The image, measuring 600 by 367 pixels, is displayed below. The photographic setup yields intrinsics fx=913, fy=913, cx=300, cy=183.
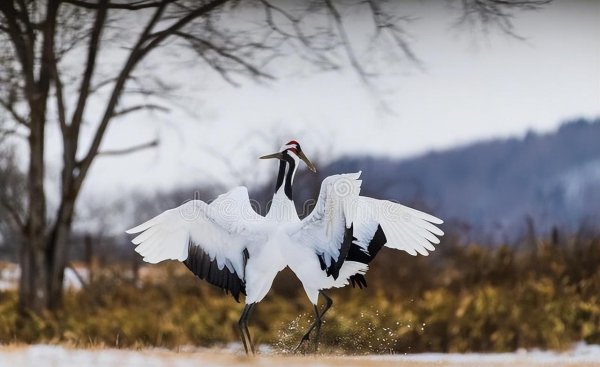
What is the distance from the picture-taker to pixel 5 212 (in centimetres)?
485

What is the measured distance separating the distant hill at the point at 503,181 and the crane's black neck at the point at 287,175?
3.62 ft

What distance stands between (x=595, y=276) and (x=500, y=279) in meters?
0.49

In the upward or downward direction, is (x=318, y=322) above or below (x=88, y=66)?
below

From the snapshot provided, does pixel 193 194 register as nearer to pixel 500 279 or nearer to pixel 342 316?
pixel 342 316

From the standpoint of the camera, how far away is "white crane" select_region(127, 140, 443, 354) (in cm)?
347

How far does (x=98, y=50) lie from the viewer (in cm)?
466

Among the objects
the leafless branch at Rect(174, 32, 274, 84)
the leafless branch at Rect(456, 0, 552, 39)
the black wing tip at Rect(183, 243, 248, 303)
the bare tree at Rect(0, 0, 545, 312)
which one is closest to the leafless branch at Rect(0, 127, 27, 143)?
the bare tree at Rect(0, 0, 545, 312)

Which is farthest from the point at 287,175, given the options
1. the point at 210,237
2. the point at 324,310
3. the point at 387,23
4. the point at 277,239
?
the point at 387,23

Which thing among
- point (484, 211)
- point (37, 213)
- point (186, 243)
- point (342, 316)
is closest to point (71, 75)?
point (37, 213)

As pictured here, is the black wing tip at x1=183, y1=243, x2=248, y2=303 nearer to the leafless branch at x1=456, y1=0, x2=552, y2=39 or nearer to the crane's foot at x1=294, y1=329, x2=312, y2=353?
the crane's foot at x1=294, y1=329, x2=312, y2=353

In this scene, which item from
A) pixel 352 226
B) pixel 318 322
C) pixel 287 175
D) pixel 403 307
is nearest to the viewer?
pixel 352 226

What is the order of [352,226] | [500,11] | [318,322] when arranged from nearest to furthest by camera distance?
1. [352,226]
2. [318,322]
3. [500,11]

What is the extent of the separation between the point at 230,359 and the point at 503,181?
1.88 metres

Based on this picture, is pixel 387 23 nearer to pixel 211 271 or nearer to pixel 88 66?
pixel 88 66
